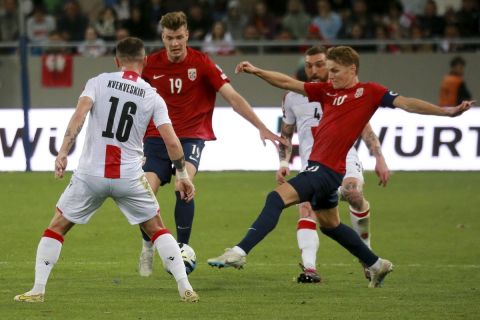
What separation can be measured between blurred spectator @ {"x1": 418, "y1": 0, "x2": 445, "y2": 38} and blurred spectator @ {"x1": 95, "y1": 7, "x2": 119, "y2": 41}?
5.92 meters

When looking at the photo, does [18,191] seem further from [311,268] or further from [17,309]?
[17,309]

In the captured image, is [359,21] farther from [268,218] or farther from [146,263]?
[268,218]

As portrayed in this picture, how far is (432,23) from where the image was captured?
2462 cm

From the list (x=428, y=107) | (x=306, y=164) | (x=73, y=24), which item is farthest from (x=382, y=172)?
(x=73, y=24)

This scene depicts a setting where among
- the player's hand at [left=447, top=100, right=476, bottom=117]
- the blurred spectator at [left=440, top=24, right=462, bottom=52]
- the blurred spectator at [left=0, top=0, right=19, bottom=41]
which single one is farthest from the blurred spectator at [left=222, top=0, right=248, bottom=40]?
the player's hand at [left=447, top=100, right=476, bottom=117]

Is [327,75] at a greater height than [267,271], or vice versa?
[327,75]

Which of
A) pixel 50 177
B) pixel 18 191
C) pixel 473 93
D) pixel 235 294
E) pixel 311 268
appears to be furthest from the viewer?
pixel 473 93

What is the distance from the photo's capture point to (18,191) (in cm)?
1848

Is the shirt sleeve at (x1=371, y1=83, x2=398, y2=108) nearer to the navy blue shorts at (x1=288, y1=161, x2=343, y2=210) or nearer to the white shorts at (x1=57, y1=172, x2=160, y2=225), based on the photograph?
the navy blue shorts at (x1=288, y1=161, x2=343, y2=210)

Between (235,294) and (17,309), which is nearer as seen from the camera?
(17,309)

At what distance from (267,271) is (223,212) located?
4.88 m

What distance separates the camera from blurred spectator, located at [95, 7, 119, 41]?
78.9 feet

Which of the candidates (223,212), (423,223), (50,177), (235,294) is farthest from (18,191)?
(235,294)

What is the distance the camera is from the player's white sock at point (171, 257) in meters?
9.39
